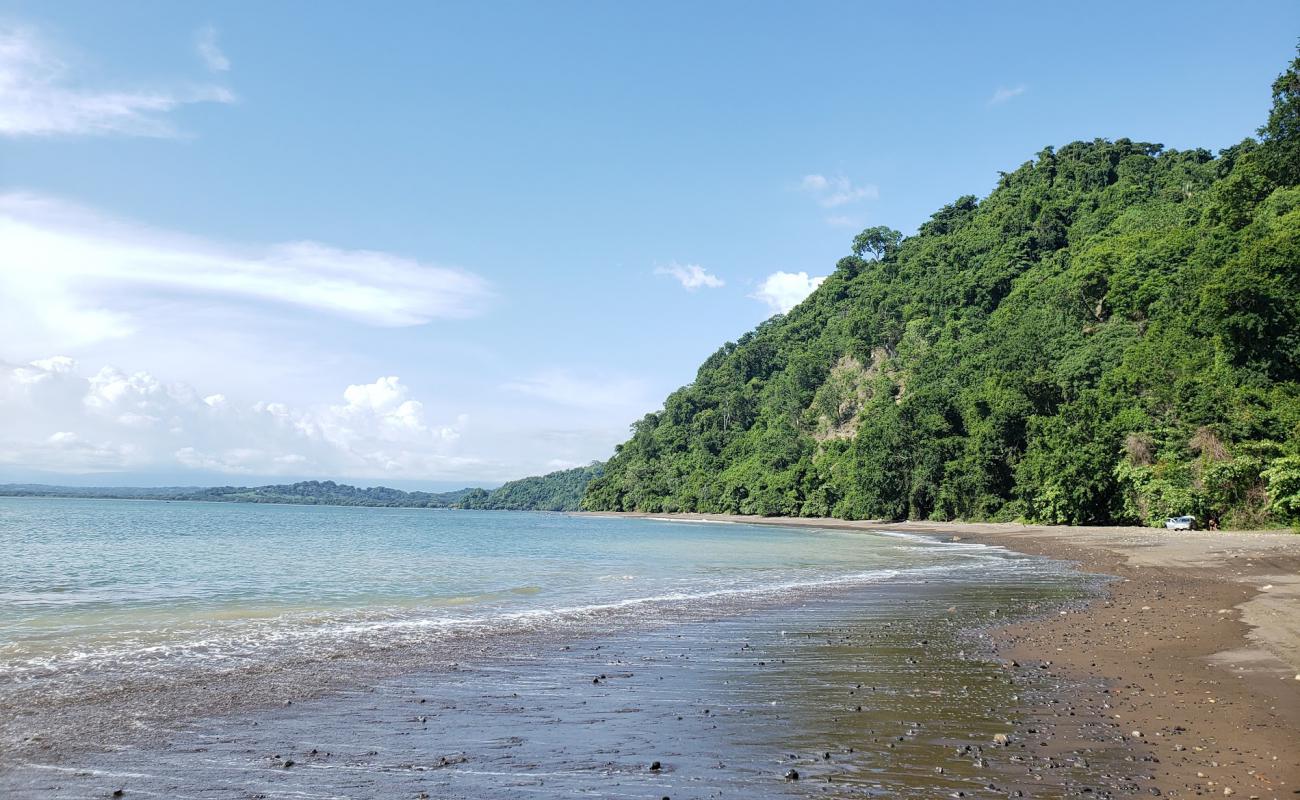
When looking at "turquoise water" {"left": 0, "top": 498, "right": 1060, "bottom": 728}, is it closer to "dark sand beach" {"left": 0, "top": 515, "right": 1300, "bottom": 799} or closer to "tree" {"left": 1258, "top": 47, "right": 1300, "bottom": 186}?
"dark sand beach" {"left": 0, "top": 515, "right": 1300, "bottom": 799}

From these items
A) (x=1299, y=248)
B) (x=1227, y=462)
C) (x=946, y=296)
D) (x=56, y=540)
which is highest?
(x=946, y=296)

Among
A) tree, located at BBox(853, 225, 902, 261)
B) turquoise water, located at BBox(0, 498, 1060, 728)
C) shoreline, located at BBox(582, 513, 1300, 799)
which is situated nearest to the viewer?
shoreline, located at BBox(582, 513, 1300, 799)

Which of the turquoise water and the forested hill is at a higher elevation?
the forested hill

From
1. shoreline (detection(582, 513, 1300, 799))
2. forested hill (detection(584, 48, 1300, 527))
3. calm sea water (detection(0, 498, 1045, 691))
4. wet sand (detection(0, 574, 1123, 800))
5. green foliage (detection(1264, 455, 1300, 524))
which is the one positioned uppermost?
forested hill (detection(584, 48, 1300, 527))

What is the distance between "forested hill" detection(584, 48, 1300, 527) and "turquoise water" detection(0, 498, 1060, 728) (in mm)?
24025

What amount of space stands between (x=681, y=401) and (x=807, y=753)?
570 feet

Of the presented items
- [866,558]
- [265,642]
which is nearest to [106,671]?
[265,642]

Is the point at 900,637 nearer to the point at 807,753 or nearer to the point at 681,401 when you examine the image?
the point at 807,753

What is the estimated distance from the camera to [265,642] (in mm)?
14984

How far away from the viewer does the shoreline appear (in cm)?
770

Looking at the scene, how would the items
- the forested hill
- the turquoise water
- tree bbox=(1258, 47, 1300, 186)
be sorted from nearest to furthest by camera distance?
the turquoise water
the forested hill
tree bbox=(1258, 47, 1300, 186)

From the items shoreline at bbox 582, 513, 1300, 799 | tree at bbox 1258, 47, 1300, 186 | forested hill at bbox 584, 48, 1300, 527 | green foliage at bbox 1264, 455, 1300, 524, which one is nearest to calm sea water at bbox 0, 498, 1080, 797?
shoreline at bbox 582, 513, 1300, 799

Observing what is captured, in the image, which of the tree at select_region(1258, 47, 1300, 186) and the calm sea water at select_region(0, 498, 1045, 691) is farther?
the tree at select_region(1258, 47, 1300, 186)

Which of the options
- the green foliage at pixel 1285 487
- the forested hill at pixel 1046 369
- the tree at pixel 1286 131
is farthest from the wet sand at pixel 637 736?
the tree at pixel 1286 131
